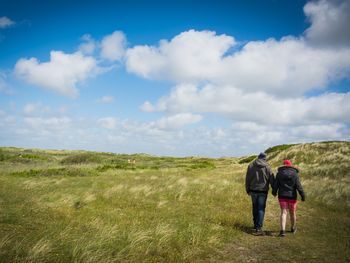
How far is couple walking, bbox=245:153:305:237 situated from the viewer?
10820 mm

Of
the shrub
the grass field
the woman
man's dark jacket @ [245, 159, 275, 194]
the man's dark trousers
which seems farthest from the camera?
the shrub

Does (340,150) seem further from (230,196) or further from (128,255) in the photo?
(128,255)

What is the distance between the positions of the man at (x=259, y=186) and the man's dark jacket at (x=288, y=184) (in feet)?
0.99

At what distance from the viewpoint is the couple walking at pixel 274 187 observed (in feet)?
35.5

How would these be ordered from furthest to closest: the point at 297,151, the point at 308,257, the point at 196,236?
the point at 297,151 < the point at 196,236 < the point at 308,257

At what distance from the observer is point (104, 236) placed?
28.6 ft

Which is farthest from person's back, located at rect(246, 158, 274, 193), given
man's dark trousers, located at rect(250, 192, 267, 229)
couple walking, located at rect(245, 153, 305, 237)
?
man's dark trousers, located at rect(250, 192, 267, 229)

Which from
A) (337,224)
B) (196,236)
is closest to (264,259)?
(196,236)

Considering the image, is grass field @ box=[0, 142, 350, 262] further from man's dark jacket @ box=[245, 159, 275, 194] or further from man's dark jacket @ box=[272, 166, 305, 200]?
man's dark jacket @ box=[245, 159, 275, 194]

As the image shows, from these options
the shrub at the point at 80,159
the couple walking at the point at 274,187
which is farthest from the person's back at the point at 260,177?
the shrub at the point at 80,159

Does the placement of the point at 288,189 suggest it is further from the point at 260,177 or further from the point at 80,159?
the point at 80,159

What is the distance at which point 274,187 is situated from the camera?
11.1m

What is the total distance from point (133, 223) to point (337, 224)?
300 inches

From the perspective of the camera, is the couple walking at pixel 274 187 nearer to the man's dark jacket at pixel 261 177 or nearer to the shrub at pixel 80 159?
the man's dark jacket at pixel 261 177
